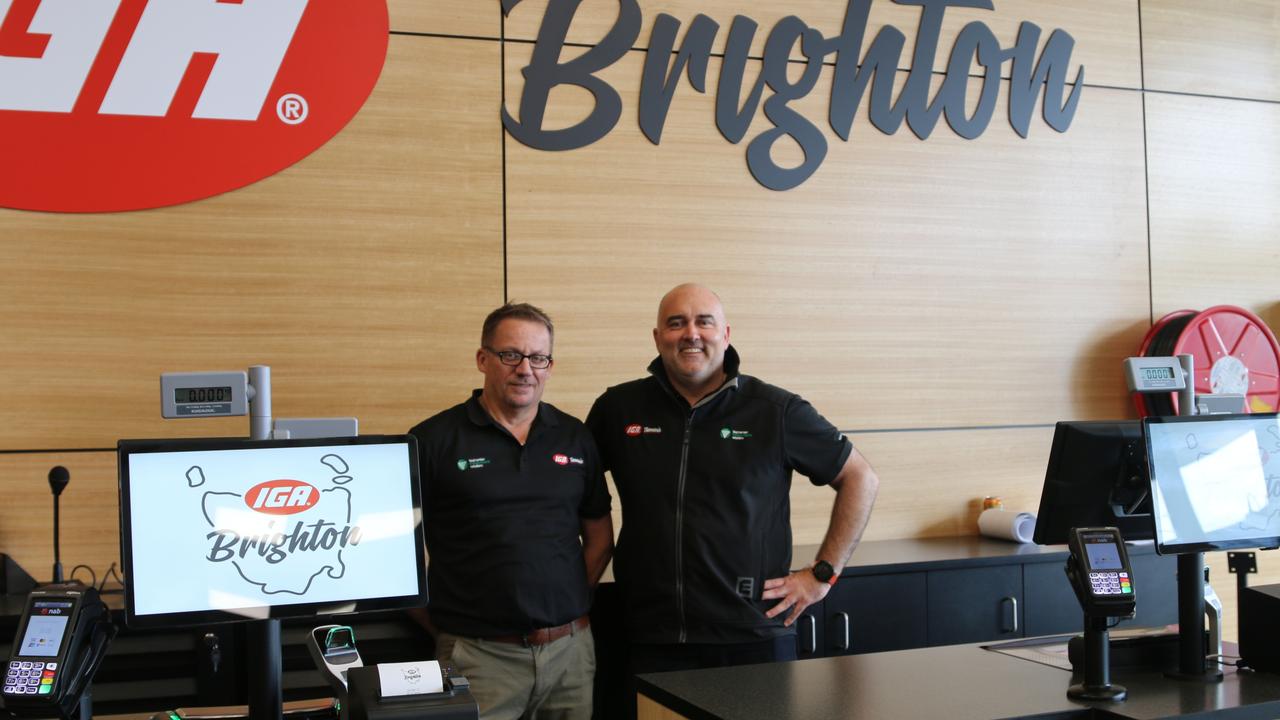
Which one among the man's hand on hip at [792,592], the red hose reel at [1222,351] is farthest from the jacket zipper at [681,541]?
the red hose reel at [1222,351]

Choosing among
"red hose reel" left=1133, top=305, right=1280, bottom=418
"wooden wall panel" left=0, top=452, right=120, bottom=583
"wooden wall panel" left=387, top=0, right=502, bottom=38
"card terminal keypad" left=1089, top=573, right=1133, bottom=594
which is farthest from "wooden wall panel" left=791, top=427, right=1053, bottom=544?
"wooden wall panel" left=0, top=452, right=120, bottom=583

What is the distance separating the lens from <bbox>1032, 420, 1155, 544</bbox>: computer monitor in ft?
8.73

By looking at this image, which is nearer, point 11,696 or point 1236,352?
point 11,696

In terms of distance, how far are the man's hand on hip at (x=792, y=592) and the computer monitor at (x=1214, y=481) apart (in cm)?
97

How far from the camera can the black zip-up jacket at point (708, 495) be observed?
9.79 ft

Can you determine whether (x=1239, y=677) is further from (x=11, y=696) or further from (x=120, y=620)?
(x=120, y=620)

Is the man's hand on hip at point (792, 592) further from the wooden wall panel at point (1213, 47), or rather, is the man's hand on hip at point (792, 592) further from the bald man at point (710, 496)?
the wooden wall panel at point (1213, 47)

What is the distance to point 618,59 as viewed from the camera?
4.03 metres

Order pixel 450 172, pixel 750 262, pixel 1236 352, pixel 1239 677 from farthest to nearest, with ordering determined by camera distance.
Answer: pixel 1236 352
pixel 750 262
pixel 450 172
pixel 1239 677

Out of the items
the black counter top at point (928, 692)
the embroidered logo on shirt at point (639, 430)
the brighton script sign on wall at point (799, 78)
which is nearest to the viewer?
the black counter top at point (928, 692)

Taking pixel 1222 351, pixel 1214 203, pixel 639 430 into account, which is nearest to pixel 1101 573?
pixel 639 430

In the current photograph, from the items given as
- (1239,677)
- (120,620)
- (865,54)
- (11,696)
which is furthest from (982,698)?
→ (865,54)

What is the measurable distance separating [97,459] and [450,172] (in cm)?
142

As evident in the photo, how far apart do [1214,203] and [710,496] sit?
3049 mm
